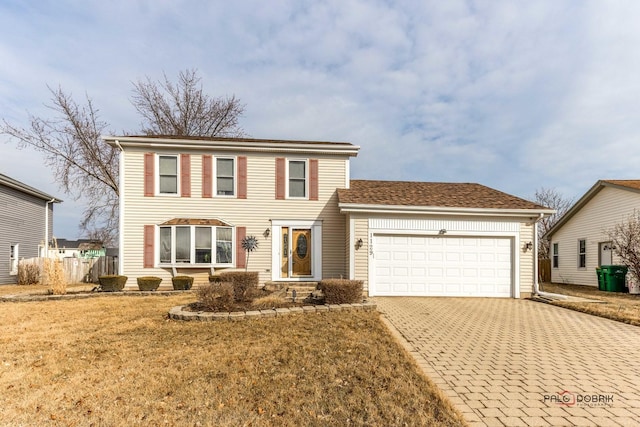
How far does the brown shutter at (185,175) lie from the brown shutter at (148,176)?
3.48ft

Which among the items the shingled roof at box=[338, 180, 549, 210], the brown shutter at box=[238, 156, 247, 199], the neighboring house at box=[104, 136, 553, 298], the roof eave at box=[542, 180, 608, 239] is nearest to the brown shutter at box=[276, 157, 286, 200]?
the neighboring house at box=[104, 136, 553, 298]

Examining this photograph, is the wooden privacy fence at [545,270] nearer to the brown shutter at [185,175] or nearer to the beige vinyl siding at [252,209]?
the beige vinyl siding at [252,209]

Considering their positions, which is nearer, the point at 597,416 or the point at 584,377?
the point at 597,416

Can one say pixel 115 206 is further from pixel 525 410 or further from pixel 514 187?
pixel 514 187

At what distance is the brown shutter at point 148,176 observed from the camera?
12773 millimetres

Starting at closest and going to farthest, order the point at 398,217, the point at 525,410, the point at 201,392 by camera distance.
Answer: the point at 525,410 → the point at 201,392 → the point at 398,217

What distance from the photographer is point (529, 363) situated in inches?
191

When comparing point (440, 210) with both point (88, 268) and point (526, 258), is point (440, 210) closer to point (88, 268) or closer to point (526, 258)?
point (526, 258)

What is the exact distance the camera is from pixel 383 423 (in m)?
3.14

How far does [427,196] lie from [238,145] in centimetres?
745

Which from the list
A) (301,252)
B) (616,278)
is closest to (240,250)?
(301,252)

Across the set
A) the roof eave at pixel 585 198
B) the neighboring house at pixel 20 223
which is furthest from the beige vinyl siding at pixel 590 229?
the neighboring house at pixel 20 223

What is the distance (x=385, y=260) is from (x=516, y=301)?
4.37 metres

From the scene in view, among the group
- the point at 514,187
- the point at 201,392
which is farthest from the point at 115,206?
the point at 514,187
